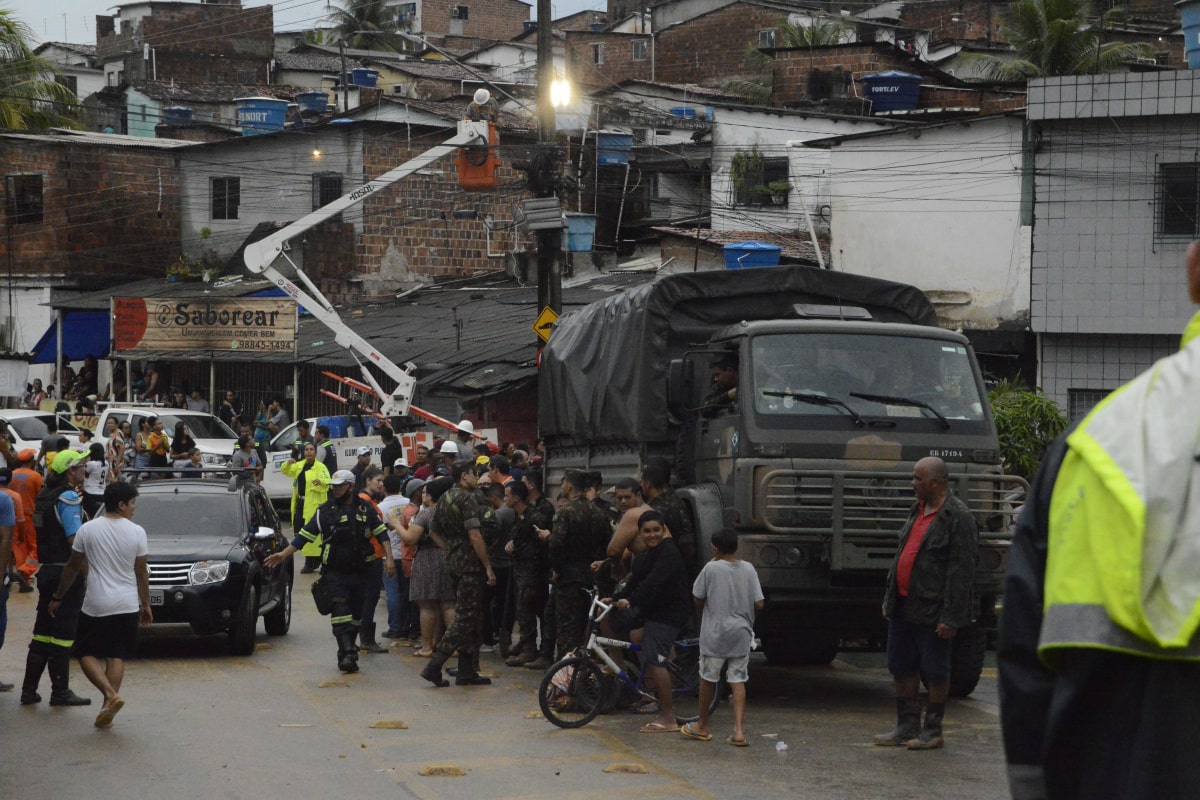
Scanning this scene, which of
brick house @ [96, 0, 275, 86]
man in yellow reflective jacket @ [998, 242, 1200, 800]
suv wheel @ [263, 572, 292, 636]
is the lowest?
suv wheel @ [263, 572, 292, 636]

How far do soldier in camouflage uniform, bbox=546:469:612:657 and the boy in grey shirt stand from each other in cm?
241

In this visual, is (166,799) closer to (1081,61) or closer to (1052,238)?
(1052,238)

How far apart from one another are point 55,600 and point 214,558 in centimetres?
327

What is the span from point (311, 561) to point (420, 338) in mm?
15655

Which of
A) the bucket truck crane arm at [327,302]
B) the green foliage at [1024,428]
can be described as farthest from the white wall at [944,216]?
the green foliage at [1024,428]

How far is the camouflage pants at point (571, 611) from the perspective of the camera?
12.8 metres

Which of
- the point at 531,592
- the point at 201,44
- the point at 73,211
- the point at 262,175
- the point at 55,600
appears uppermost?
the point at 201,44

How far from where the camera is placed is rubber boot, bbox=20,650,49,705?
38.4ft

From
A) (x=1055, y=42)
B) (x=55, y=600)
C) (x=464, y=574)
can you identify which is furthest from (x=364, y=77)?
(x=55, y=600)

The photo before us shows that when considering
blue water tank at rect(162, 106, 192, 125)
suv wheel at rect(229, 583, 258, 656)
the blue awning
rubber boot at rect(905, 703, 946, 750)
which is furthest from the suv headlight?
blue water tank at rect(162, 106, 192, 125)

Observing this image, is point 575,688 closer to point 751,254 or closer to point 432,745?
point 432,745

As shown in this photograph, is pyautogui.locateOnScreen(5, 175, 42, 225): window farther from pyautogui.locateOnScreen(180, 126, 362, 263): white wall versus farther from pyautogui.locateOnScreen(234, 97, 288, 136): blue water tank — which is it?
pyautogui.locateOnScreen(234, 97, 288, 136): blue water tank

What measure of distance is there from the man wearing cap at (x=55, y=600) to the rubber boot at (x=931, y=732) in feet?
19.8

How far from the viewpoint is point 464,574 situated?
13.1 meters
